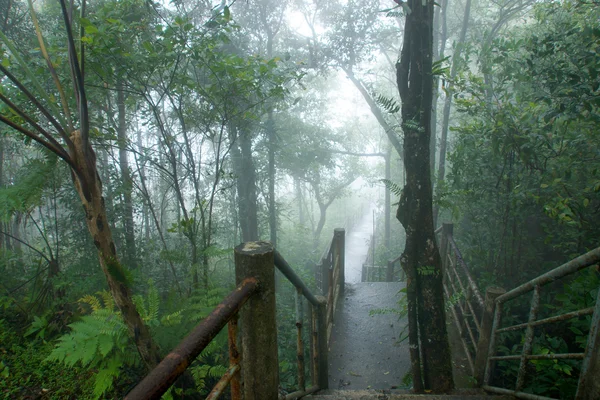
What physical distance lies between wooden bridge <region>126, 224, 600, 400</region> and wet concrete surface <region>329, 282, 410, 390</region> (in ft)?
0.04

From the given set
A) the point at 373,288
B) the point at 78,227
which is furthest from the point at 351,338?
the point at 78,227

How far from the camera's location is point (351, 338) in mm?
4484

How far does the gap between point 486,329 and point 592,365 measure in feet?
3.57

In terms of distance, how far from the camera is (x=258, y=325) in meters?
1.45

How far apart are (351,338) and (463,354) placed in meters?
1.37

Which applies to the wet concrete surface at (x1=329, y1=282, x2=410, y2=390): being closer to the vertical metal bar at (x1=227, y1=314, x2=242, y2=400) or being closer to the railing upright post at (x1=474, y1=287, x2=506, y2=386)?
the railing upright post at (x1=474, y1=287, x2=506, y2=386)

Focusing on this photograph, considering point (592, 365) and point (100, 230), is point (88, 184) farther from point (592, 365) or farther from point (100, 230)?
point (592, 365)

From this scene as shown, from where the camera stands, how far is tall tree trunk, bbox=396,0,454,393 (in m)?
2.61

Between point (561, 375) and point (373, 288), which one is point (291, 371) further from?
point (561, 375)

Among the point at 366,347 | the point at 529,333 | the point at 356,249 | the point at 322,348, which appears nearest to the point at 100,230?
the point at 322,348

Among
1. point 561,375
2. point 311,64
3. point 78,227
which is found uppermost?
point 311,64

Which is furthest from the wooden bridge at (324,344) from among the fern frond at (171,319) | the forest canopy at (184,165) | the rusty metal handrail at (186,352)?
the fern frond at (171,319)

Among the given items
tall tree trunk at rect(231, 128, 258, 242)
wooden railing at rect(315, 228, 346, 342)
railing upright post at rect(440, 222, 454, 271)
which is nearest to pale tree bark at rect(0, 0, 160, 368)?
wooden railing at rect(315, 228, 346, 342)

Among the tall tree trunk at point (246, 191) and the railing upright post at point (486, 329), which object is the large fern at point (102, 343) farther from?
the tall tree trunk at point (246, 191)
